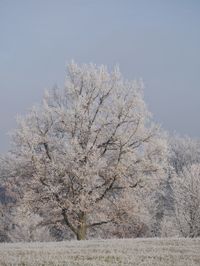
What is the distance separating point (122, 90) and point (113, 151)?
14.4ft

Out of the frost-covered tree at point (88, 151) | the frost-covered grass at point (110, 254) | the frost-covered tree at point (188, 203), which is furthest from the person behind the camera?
the frost-covered tree at point (188, 203)

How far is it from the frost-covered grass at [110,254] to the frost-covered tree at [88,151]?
10764 mm

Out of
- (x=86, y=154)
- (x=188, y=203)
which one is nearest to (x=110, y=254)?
(x=86, y=154)

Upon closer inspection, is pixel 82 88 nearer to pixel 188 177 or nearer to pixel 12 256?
pixel 12 256

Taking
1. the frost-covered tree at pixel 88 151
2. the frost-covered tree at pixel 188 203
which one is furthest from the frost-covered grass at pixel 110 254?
the frost-covered tree at pixel 188 203

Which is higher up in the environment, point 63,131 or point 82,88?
point 82,88

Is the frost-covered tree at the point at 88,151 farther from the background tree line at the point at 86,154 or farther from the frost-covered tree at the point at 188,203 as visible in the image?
the frost-covered tree at the point at 188,203

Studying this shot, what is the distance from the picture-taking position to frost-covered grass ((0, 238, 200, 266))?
66.5 feet

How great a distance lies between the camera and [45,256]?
2144 centimetres

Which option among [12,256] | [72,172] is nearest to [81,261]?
[12,256]

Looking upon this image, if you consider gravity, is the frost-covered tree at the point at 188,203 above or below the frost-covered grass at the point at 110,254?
above

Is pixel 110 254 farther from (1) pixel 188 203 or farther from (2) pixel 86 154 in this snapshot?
(1) pixel 188 203

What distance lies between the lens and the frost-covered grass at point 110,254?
20266 mm

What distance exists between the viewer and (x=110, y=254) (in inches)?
869
